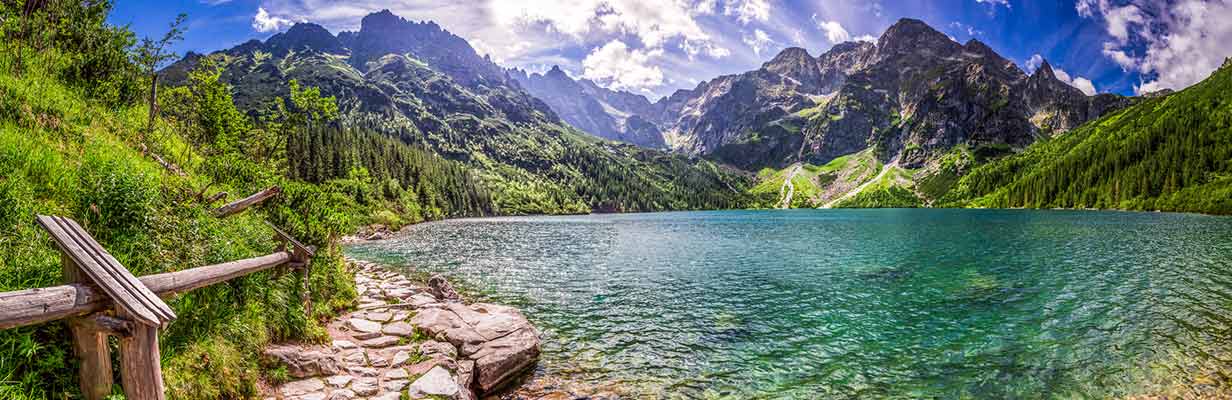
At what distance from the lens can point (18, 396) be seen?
5.79 metres

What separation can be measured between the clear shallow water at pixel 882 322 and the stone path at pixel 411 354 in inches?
76.4

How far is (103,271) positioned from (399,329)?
1133cm

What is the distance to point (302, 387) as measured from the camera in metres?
11.0

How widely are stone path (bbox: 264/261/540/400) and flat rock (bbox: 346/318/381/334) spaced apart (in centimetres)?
3

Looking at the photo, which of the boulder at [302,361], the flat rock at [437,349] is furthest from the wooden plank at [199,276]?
the flat rock at [437,349]

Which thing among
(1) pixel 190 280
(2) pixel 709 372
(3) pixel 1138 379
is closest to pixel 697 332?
(2) pixel 709 372

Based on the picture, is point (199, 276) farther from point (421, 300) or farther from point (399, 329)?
point (421, 300)

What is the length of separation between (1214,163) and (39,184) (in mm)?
236722

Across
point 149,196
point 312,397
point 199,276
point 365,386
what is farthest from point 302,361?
point 149,196

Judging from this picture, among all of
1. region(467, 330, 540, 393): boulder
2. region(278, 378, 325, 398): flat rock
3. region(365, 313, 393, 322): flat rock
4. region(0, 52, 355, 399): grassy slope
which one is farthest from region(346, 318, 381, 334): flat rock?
region(278, 378, 325, 398): flat rock

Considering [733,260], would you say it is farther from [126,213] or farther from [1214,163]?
[1214,163]

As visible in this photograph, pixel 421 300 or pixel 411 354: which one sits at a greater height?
pixel 411 354

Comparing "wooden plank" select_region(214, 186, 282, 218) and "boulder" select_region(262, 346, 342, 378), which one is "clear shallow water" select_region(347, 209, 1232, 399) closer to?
"boulder" select_region(262, 346, 342, 378)

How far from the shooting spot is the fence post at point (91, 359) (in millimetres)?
6129
